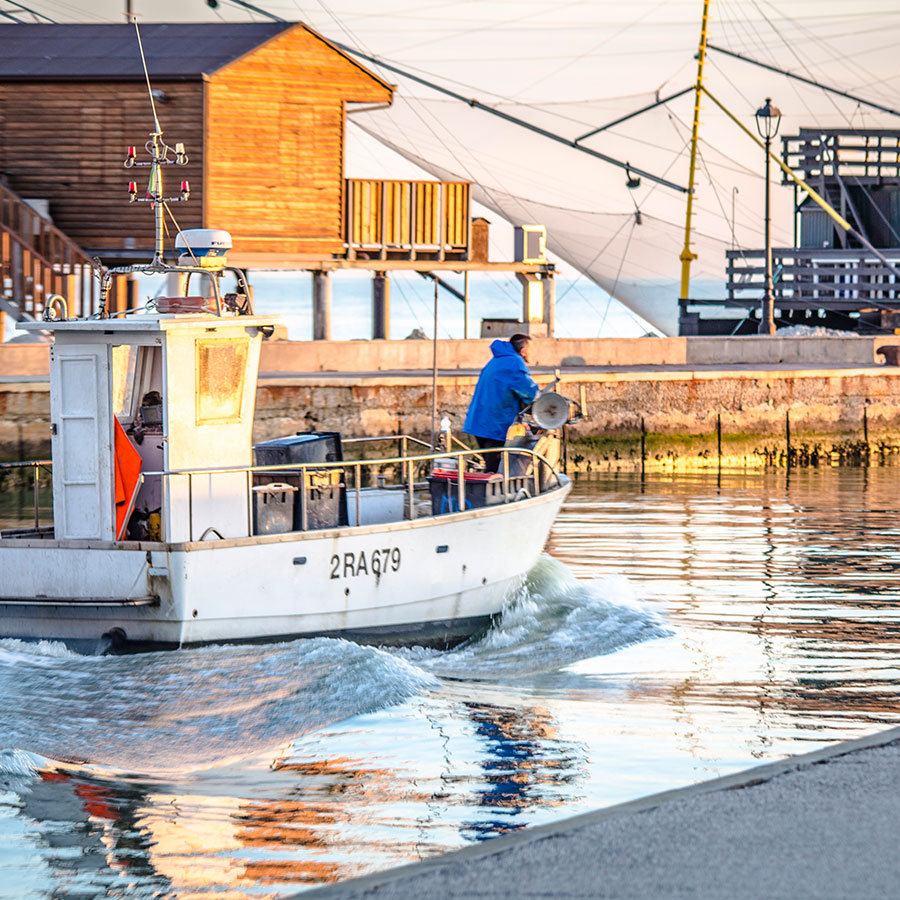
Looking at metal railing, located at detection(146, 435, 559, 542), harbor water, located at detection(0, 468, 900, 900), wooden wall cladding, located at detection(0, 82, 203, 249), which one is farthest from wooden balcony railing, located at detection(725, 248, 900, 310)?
metal railing, located at detection(146, 435, 559, 542)

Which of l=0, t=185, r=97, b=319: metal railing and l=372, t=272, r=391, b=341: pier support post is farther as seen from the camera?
l=372, t=272, r=391, b=341: pier support post

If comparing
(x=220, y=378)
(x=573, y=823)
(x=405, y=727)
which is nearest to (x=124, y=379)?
(x=220, y=378)

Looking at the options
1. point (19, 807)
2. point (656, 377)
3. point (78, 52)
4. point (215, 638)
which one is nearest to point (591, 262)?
point (656, 377)

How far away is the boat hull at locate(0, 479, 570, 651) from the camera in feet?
38.0

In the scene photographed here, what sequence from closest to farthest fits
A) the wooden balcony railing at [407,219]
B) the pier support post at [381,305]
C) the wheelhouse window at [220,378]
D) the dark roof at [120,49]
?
the wheelhouse window at [220,378] < the dark roof at [120,49] < the wooden balcony railing at [407,219] < the pier support post at [381,305]

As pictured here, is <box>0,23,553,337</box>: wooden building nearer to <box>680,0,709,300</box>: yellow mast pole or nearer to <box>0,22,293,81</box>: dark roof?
<box>0,22,293,81</box>: dark roof

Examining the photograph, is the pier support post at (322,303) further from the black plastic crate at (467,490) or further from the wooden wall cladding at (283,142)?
the black plastic crate at (467,490)

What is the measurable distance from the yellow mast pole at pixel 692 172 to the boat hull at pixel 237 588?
3046 cm

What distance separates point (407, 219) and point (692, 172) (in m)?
16.3

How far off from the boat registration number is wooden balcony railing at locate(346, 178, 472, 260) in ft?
63.1

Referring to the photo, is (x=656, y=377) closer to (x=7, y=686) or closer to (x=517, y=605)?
(x=517, y=605)

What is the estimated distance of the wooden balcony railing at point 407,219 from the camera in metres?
31.5

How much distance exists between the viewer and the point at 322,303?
3216 centimetres

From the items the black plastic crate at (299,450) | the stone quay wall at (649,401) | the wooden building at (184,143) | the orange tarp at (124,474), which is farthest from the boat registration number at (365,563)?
the wooden building at (184,143)
